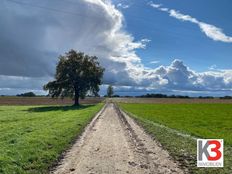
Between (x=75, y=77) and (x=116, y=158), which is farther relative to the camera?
(x=75, y=77)

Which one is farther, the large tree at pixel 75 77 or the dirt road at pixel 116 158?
the large tree at pixel 75 77

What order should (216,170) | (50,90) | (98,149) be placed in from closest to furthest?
1. (216,170)
2. (98,149)
3. (50,90)

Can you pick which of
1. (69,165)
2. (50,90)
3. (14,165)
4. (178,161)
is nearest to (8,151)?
(14,165)

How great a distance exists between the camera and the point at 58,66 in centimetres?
8025

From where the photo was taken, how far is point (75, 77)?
79.5 meters

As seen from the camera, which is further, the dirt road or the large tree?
the large tree

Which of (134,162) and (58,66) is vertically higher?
(58,66)

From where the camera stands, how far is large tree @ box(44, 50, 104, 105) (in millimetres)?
79062

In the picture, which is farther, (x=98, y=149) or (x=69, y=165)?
(x=98, y=149)

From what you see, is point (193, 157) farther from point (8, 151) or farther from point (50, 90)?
point (50, 90)

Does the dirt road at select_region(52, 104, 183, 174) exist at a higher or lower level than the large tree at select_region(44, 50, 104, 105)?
lower

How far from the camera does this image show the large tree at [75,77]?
79.1 meters

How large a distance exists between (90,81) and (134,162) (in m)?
69.9

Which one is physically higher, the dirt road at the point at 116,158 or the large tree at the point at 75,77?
the large tree at the point at 75,77
